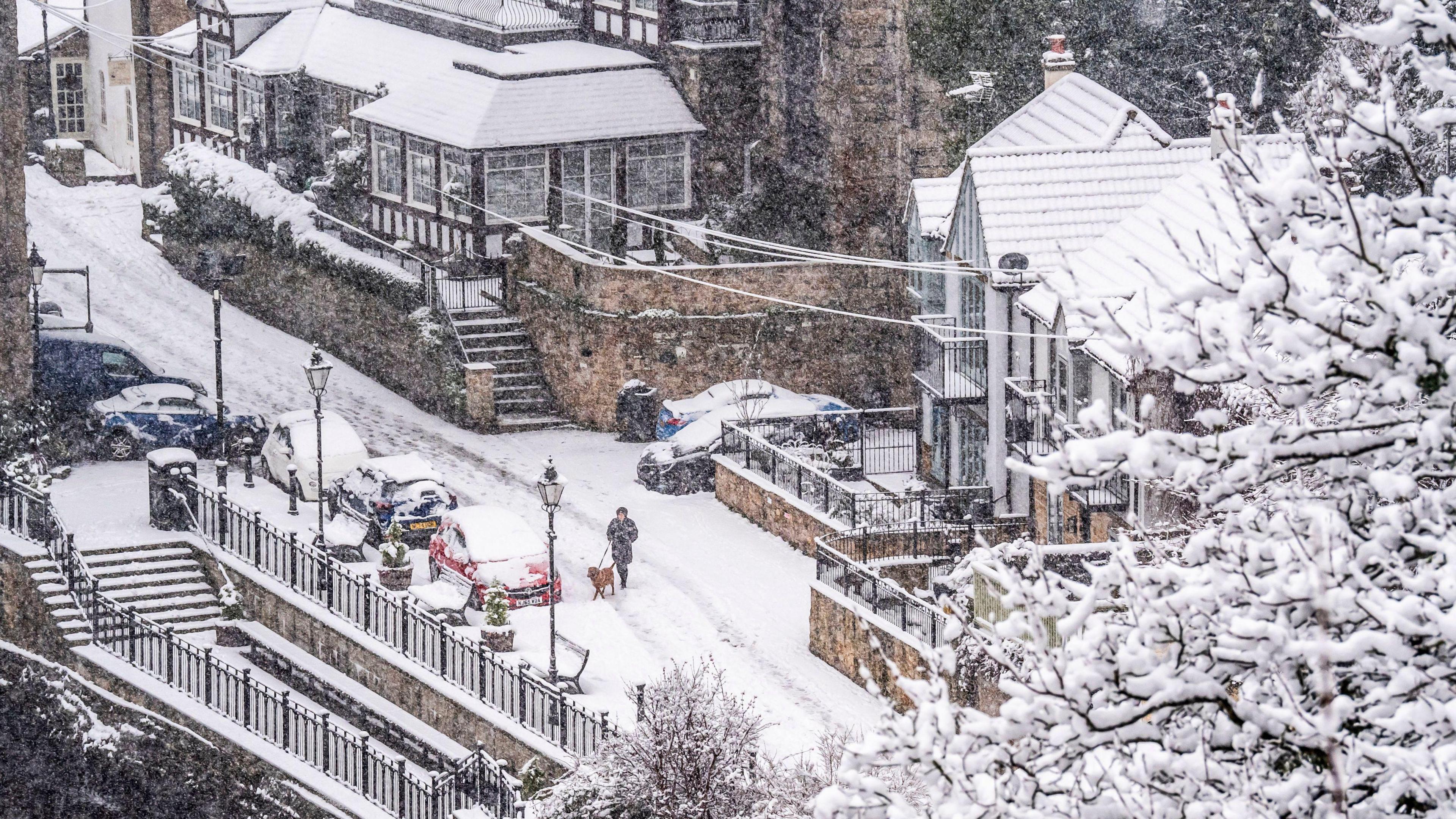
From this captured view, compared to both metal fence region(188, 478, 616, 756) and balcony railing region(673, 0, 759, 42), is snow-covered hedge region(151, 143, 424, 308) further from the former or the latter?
metal fence region(188, 478, 616, 756)

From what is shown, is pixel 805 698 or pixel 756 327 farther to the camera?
pixel 756 327

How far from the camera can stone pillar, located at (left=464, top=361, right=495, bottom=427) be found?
38.2m

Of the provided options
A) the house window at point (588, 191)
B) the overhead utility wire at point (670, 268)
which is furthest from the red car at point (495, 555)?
the house window at point (588, 191)

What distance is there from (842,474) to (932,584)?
13.8 feet

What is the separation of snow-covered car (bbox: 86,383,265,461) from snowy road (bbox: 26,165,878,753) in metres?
2.30

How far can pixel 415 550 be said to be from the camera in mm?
31344

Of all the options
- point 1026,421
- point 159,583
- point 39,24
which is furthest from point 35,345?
point 39,24

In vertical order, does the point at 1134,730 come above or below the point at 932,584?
above

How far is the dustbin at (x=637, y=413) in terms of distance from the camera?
124ft

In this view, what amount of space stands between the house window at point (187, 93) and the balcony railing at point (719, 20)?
14.5 metres

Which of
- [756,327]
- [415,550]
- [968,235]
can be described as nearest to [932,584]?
[968,235]

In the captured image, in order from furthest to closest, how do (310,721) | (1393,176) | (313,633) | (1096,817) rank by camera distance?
(1393,176) < (313,633) < (310,721) < (1096,817)

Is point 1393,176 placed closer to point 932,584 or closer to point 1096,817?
point 932,584

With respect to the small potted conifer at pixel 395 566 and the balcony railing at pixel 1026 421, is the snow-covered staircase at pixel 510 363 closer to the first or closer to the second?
the small potted conifer at pixel 395 566
